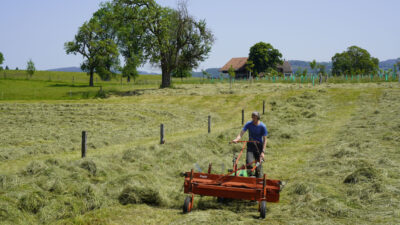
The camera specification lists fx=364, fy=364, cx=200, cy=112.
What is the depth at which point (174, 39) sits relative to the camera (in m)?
49.3

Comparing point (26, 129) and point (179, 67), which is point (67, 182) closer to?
point (26, 129)

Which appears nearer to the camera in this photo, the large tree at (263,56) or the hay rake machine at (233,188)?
the hay rake machine at (233,188)

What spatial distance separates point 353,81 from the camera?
4791cm

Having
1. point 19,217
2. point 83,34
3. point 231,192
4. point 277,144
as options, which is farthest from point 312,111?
point 83,34

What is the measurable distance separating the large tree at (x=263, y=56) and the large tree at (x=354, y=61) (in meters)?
18.7

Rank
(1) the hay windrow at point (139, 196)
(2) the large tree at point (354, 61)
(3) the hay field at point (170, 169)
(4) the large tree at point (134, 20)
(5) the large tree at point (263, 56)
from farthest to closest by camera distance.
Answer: (2) the large tree at point (354, 61)
(5) the large tree at point (263, 56)
(4) the large tree at point (134, 20)
(1) the hay windrow at point (139, 196)
(3) the hay field at point (170, 169)

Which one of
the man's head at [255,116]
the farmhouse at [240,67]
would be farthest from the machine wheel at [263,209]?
the farmhouse at [240,67]

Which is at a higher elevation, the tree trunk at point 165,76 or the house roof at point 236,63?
the house roof at point 236,63

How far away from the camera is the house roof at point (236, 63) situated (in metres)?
88.1

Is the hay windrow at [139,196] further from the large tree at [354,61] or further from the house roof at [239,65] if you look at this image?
the large tree at [354,61]

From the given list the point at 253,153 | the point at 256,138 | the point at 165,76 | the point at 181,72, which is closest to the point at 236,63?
the point at 181,72

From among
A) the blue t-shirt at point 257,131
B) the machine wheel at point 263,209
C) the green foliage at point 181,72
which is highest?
the green foliage at point 181,72

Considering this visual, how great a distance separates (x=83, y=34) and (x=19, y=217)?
2238 inches

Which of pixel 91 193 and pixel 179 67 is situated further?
pixel 179 67
